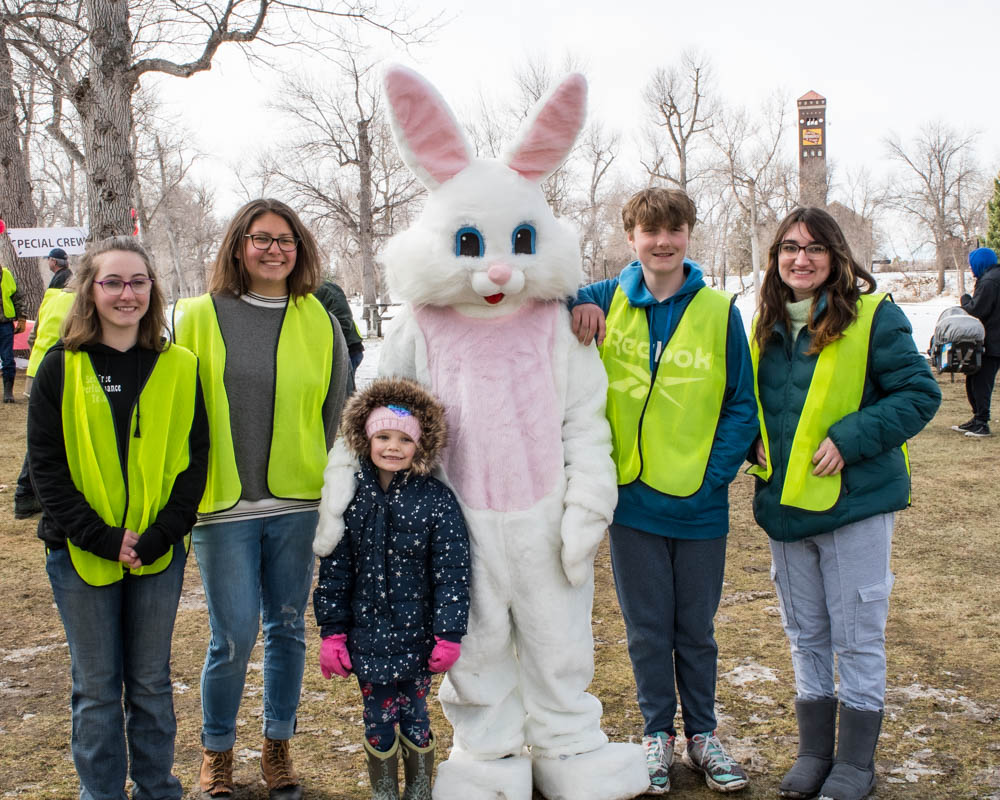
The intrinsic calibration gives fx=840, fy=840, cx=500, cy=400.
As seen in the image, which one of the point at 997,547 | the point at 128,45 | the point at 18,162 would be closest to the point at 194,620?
the point at 997,547

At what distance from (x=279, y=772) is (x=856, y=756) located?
1870 mm

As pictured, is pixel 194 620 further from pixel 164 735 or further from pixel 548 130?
pixel 548 130

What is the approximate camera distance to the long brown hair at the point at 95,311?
93.0 inches

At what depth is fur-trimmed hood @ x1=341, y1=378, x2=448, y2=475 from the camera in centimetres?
251

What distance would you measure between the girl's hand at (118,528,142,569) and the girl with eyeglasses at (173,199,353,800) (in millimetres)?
285

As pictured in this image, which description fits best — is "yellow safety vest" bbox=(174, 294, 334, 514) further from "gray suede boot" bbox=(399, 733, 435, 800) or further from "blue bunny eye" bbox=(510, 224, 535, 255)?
"gray suede boot" bbox=(399, 733, 435, 800)

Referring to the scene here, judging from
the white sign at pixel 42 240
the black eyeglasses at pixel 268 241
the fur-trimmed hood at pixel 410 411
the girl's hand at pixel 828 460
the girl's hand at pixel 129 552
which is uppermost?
the white sign at pixel 42 240

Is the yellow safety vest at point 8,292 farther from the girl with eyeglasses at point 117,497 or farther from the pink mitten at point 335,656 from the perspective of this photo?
the pink mitten at point 335,656

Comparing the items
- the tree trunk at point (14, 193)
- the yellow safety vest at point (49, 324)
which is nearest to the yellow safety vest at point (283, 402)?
the yellow safety vest at point (49, 324)

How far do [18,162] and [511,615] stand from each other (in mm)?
16008

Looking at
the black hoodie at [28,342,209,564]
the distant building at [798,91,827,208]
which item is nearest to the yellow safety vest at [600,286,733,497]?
the black hoodie at [28,342,209,564]

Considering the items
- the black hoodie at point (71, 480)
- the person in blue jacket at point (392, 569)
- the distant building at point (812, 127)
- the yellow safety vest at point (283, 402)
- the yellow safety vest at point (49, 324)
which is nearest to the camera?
the black hoodie at point (71, 480)

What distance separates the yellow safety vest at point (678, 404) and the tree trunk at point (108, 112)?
20.5 feet

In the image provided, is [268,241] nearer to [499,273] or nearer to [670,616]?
[499,273]
